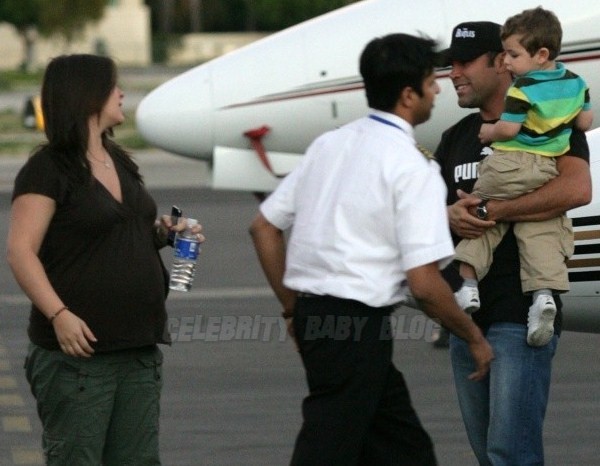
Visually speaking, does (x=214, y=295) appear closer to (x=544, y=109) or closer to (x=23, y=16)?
(x=544, y=109)

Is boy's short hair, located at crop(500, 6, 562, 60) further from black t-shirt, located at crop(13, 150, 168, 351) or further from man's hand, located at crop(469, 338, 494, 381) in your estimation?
black t-shirt, located at crop(13, 150, 168, 351)

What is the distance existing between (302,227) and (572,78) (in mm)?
1121

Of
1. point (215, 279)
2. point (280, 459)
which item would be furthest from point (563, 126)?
point (215, 279)

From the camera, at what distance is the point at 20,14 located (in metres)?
70.6

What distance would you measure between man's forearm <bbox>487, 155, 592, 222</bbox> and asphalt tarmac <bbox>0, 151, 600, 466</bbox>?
6.66 ft

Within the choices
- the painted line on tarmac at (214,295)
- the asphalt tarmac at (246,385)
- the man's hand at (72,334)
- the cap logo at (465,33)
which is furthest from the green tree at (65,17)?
the man's hand at (72,334)

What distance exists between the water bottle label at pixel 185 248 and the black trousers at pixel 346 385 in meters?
0.71

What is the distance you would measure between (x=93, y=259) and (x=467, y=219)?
3.69ft

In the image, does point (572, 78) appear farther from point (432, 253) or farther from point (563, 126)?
point (432, 253)

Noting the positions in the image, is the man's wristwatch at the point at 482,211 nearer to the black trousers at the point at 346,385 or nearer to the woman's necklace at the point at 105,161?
the black trousers at the point at 346,385

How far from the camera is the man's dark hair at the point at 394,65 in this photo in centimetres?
437

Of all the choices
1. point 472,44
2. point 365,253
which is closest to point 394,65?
point 365,253

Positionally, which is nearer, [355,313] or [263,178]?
[355,313]

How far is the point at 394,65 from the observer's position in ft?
14.3
